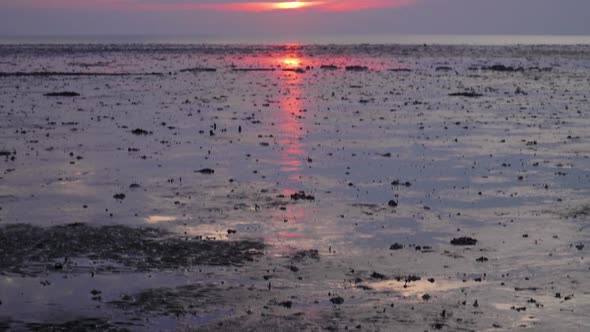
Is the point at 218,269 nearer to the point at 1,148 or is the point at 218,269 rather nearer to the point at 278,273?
the point at 278,273

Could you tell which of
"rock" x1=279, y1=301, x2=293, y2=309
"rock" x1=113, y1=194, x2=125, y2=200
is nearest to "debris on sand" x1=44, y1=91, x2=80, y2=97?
"rock" x1=113, y1=194, x2=125, y2=200

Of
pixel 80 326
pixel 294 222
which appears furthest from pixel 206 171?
pixel 80 326

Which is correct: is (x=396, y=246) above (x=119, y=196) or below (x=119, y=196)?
above

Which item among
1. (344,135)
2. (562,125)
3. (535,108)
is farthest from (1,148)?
(535,108)

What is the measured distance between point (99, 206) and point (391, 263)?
30.7 feet

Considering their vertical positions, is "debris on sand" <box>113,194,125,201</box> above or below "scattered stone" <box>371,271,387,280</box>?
below

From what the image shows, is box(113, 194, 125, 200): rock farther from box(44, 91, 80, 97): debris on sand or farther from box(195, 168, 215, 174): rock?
box(44, 91, 80, 97): debris on sand

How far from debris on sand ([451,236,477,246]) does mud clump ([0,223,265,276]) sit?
4.58 m

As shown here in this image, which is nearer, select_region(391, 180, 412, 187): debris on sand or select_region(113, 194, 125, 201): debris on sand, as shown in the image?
select_region(113, 194, 125, 201): debris on sand

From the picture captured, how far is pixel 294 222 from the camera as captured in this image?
19922mm

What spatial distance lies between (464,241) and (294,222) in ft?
14.8

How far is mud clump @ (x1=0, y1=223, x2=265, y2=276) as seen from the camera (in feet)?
52.9

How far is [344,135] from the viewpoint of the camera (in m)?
35.8

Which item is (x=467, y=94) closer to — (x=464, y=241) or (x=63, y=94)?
(x=63, y=94)
